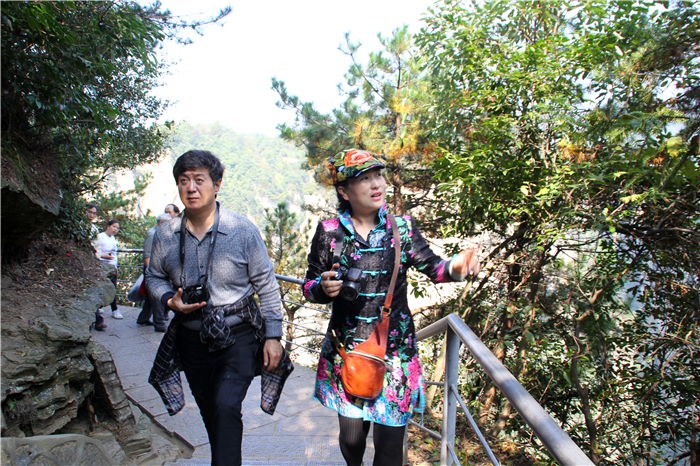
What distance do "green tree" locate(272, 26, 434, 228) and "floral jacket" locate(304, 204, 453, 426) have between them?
6.22 metres

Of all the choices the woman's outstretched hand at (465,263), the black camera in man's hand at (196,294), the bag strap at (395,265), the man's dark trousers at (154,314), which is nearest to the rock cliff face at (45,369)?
the black camera in man's hand at (196,294)

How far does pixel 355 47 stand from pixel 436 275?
9823 millimetres

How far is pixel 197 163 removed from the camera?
1.91 m

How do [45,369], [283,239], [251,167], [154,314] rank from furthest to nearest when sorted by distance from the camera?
[251,167], [283,239], [154,314], [45,369]

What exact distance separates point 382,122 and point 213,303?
9.01 meters

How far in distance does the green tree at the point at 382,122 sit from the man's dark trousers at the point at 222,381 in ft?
20.8

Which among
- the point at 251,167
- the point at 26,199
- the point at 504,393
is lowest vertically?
the point at 504,393

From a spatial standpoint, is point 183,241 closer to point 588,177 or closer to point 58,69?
point 58,69

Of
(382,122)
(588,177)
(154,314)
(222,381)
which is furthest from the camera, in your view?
(382,122)

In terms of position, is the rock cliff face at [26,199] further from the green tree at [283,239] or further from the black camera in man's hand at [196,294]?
the green tree at [283,239]

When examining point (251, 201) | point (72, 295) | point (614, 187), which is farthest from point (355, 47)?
point (251, 201)

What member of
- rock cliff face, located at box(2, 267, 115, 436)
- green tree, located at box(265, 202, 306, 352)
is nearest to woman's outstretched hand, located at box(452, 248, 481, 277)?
rock cliff face, located at box(2, 267, 115, 436)

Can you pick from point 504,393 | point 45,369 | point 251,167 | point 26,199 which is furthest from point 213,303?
point 251,167

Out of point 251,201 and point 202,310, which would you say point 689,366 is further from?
point 251,201
